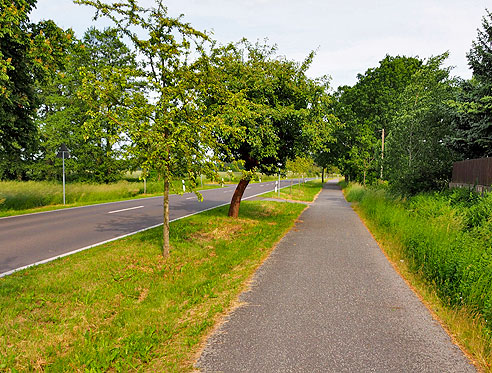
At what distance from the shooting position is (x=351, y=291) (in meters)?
5.26

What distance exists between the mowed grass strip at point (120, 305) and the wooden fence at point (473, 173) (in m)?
8.58

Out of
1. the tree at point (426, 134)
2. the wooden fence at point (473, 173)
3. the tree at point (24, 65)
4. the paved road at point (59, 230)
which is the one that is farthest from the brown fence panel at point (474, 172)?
the tree at point (24, 65)

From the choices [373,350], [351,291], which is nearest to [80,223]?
[351,291]

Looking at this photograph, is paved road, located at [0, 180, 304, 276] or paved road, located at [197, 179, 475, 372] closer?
paved road, located at [197, 179, 475, 372]

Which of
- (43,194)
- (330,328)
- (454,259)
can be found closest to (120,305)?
(330,328)

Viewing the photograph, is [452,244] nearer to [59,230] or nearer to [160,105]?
[160,105]

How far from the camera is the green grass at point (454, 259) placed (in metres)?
3.95

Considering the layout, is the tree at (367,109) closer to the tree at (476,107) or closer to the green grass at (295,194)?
the green grass at (295,194)

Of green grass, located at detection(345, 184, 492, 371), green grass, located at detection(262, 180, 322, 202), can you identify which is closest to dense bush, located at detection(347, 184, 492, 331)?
green grass, located at detection(345, 184, 492, 371)

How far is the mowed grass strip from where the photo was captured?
3330mm

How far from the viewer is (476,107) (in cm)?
1218

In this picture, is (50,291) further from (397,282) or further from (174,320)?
(397,282)

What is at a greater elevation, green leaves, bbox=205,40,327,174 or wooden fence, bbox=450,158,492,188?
green leaves, bbox=205,40,327,174

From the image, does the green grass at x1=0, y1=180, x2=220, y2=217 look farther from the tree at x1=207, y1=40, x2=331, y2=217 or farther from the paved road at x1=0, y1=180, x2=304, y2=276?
the tree at x1=207, y1=40, x2=331, y2=217
